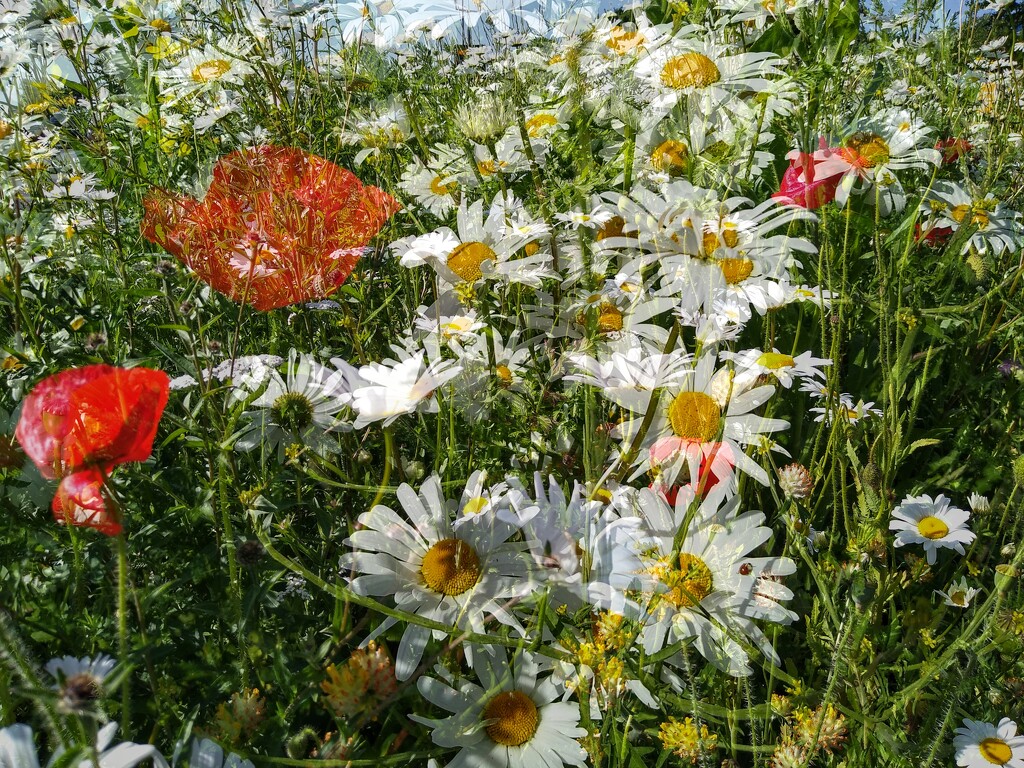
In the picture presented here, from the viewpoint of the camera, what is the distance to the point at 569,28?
1306mm

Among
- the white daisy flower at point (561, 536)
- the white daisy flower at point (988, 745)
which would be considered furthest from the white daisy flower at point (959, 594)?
the white daisy flower at point (561, 536)

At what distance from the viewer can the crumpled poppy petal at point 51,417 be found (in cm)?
51

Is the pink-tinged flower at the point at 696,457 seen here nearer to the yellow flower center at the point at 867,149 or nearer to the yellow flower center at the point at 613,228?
the yellow flower center at the point at 613,228

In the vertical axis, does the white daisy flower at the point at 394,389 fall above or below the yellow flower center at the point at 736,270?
above

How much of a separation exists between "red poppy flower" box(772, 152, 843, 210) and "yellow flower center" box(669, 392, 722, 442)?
450 millimetres

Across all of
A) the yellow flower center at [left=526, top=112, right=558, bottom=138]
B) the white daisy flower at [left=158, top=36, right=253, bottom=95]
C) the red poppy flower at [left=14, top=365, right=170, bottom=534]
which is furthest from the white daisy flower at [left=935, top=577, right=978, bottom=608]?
the white daisy flower at [left=158, top=36, right=253, bottom=95]

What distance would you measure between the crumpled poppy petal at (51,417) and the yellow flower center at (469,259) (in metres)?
0.62

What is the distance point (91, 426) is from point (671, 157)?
1.11m

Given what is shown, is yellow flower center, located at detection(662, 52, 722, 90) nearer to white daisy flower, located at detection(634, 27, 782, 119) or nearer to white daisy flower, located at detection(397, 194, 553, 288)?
white daisy flower, located at detection(634, 27, 782, 119)

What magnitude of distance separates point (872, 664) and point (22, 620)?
0.83 m

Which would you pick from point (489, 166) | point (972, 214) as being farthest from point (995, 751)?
point (489, 166)

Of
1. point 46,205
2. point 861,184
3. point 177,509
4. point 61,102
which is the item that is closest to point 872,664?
point 177,509

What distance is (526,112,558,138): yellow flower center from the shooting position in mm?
1470

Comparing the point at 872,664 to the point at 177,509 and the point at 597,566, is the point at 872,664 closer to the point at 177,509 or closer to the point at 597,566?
the point at 597,566
